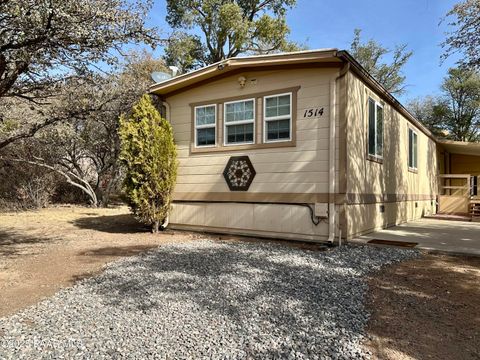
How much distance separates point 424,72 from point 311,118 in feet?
75.8

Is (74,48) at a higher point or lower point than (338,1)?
lower

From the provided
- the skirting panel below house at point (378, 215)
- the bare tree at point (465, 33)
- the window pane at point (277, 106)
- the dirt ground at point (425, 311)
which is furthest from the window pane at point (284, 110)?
the bare tree at point (465, 33)

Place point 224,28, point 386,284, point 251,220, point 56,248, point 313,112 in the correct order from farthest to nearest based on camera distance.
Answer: point 224,28 → point 251,220 → point 313,112 → point 56,248 → point 386,284

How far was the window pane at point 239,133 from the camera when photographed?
23.9ft

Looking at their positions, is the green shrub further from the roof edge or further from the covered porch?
the covered porch

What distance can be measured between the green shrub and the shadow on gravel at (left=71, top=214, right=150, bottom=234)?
98 centimetres

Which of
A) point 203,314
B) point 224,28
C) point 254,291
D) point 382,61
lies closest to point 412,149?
Answer: point 254,291

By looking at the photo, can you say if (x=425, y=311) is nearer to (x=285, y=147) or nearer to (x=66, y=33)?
(x=285, y=147)

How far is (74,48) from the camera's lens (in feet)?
A: 16.9

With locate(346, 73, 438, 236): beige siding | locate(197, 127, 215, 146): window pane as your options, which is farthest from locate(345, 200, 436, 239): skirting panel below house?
locate(197, 127, 215, 146): window pane

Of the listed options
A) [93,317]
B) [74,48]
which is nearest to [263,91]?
[74,48]

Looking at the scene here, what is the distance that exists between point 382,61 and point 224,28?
1418 centimetres

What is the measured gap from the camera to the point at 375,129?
304 inches

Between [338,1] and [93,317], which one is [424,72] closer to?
[338,1]
